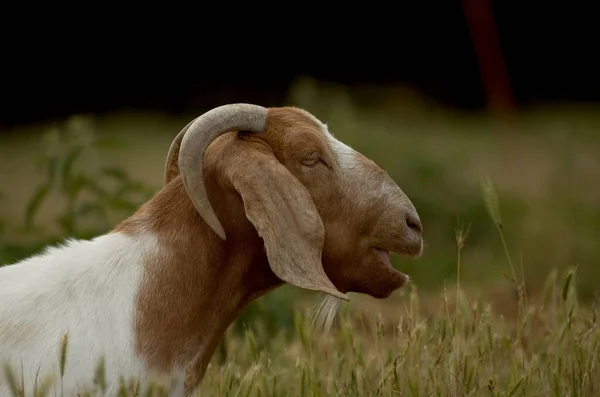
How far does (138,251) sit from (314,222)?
1.97 ft

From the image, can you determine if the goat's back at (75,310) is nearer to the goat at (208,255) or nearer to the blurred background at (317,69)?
the goat at (208,255)

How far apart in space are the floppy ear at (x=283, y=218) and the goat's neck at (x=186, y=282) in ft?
0.59

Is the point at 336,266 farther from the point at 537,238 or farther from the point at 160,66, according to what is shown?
the point at 160,66

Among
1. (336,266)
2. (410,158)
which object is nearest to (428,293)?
(410,158)

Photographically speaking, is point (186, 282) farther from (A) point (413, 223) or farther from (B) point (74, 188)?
(B) point (74, 188)

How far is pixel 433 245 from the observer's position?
9531 millimetres

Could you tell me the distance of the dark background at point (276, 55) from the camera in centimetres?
2036

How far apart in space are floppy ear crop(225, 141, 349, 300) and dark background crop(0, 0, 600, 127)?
1618 centimetres

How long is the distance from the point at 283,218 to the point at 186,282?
16.0 inches

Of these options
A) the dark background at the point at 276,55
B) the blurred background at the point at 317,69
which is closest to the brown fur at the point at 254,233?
the blurred background at the point at 317,69

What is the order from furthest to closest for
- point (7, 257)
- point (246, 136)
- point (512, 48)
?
point (512, 48) < point (7, 257) < point (246, 136)

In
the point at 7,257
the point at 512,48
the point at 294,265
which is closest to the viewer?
the point at 294,265

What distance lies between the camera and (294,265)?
388 cm

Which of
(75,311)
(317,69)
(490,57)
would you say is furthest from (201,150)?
(317,69)
